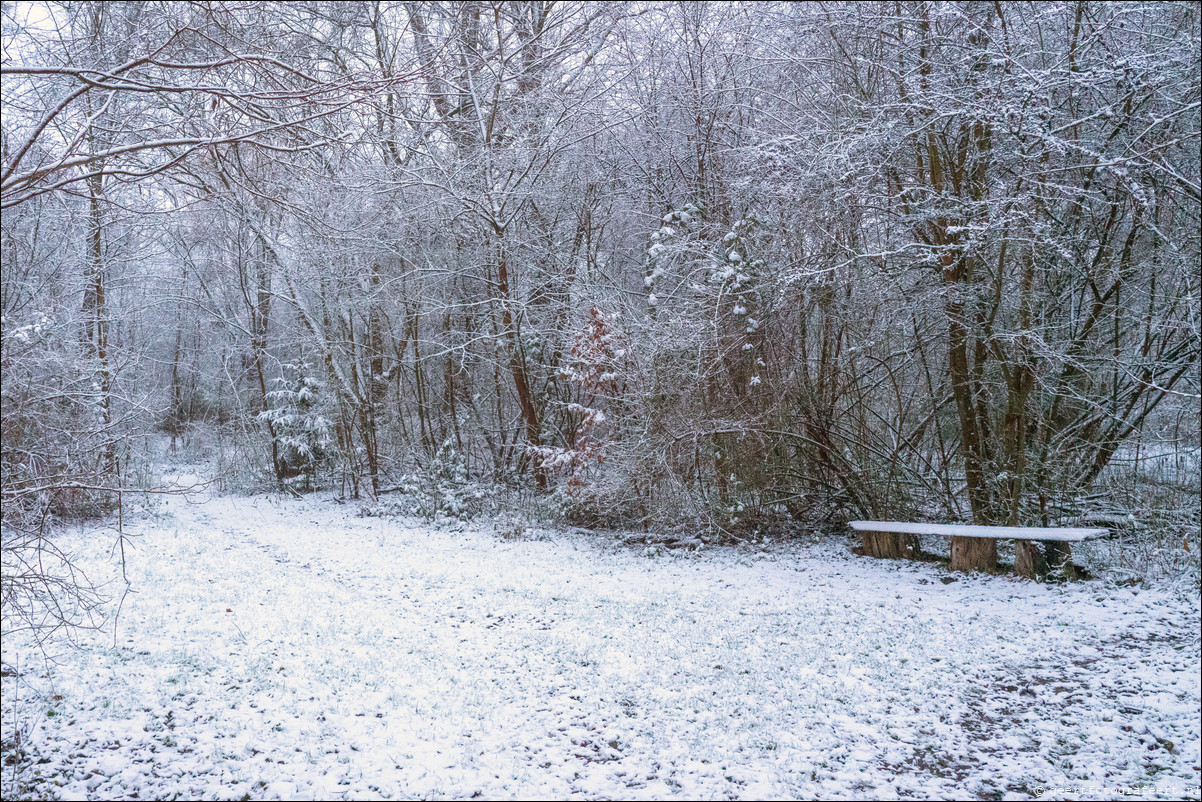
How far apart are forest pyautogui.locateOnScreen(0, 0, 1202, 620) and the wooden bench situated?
1.04ft

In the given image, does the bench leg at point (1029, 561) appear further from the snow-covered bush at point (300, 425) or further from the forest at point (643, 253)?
the snow-covered bush at point (300, 425)

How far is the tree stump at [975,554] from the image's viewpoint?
8.80m

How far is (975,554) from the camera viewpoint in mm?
8867

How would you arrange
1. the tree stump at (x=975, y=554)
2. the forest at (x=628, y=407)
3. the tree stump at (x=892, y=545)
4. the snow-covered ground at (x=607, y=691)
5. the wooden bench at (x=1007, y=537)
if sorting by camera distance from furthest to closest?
the tree stump at (x=892, y=545), the tree stump at (x=975, y=554), the wooden bench at (x=1007, y=537), the forest at (x=628, y=407), the snow-covered ground at (x=607, y=691)

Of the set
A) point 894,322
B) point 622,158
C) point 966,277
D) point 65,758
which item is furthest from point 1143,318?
point 65,758

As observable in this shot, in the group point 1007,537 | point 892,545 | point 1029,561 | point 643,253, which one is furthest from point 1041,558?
point 643,253

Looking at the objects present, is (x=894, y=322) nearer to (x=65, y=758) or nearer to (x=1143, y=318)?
(x=1143, y=318)

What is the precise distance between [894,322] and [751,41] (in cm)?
487

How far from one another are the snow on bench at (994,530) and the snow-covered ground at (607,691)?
58 cm

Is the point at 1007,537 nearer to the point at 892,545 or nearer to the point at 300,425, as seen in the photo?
the point at 892,545

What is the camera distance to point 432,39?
43.2ft

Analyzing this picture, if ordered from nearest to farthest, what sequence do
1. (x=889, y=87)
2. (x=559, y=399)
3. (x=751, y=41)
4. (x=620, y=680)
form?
(x=620, y=680), (x=889, y=87), (x=751, y=41), (x=559, y=399)

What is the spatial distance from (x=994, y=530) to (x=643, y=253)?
725 centimetres

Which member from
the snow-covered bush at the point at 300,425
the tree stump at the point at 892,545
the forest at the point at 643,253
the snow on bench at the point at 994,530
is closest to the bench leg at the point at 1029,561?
the snow on bench at the point at 994,530
